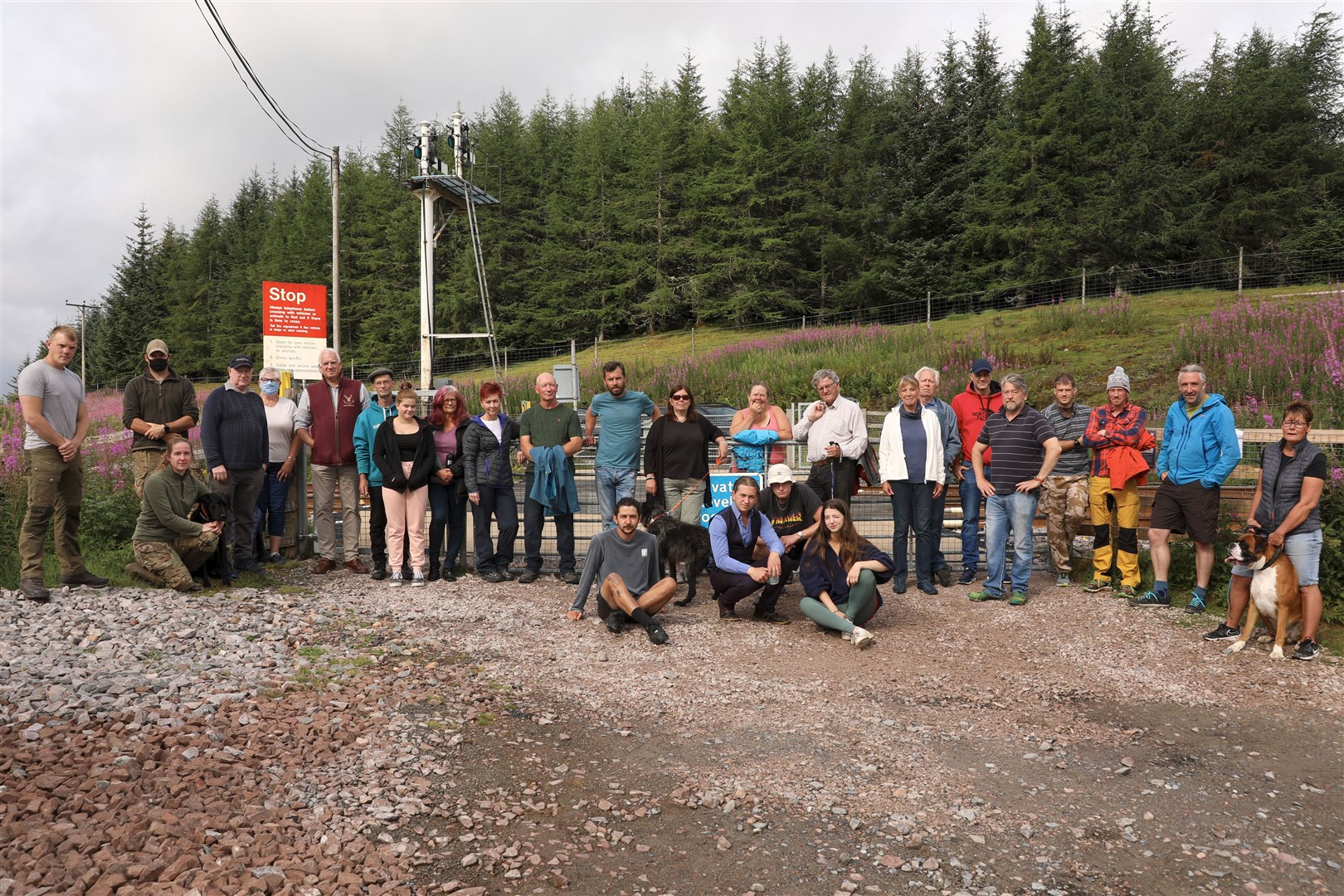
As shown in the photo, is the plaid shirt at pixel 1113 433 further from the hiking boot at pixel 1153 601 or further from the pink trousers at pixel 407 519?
the pink trousers at pixel 407 519

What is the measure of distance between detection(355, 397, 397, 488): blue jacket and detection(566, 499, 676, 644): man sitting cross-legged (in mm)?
2656

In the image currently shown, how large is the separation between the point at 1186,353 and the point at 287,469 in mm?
15270

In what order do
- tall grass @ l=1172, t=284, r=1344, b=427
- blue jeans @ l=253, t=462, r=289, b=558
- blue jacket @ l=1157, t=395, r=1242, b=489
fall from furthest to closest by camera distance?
1. tall grass @ l=1172, t=284, r=1344, b=427
2. blue jeans @ l=253, t=462, r=289, b=558
3. blue jacket @ l=1157, t=395, r=1242, b=489

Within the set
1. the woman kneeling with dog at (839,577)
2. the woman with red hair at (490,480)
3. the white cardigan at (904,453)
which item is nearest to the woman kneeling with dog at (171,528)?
the woman with red hair at (490,480)

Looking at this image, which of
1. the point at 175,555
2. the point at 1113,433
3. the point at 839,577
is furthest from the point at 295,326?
the point at 1113,433

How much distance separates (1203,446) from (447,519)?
21.9ft

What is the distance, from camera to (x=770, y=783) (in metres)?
4.19

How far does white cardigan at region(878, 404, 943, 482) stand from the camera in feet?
26.1

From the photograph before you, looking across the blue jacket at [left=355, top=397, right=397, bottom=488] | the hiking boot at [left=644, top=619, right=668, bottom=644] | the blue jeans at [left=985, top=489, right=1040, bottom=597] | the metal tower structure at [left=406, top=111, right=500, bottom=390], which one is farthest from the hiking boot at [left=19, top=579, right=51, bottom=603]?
the metal tower structure at [left=406, top=111, right=500, bottom=390]

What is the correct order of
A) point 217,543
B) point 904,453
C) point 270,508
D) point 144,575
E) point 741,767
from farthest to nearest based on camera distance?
point 270,508
point 904,453
point 217,543
point 144,575
point 741,767

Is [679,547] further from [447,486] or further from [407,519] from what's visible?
[407,519]

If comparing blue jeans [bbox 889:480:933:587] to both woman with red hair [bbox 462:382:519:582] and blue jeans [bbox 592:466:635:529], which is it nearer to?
blue jeans [bbox 592:466:635:529]

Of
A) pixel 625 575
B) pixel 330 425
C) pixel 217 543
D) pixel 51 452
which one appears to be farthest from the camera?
pixel 330 425

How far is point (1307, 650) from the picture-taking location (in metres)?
5.98
